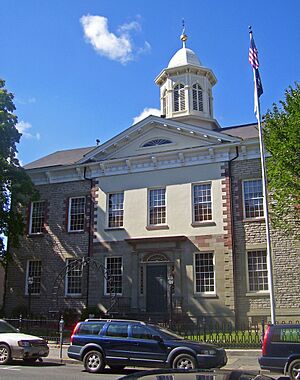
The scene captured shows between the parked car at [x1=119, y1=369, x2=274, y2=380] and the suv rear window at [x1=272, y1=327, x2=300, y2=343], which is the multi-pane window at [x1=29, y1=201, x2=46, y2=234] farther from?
the parked car at [x1=119, y1=369, x2=274, y2=380]

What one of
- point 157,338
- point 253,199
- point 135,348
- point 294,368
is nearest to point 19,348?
point 135,348

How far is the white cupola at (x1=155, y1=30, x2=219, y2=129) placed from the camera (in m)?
31.3

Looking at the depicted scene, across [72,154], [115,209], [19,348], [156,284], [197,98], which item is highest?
[197,98]

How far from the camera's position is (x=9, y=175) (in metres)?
26.1

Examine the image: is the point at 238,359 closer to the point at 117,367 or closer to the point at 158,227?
the point at 117,367

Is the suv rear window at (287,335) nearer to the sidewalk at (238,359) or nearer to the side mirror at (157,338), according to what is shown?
the sidewalk at (238,359)

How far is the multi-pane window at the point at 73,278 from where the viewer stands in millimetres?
27188

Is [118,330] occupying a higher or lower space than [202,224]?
lower

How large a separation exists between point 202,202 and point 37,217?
37.3ft

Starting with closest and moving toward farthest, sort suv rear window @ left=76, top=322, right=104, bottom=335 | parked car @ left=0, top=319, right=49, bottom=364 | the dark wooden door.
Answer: suv rear window @ left=76, top=322, right=104, bottom=335
parked car @ left=0, top=319, right=49, bottom=364
the dark wooden door

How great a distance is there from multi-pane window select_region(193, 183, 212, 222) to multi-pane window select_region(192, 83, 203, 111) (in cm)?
827

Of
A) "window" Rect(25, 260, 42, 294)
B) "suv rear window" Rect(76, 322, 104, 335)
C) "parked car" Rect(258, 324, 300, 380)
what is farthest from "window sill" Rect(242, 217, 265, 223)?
"window" Rect(25, 260, 42, 294)

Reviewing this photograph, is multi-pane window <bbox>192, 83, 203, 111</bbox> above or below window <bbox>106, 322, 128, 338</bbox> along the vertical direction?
above

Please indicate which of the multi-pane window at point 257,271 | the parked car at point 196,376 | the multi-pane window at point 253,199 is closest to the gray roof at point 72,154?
the multi-pane window at point 253,199
